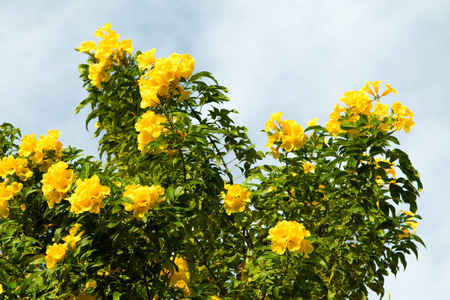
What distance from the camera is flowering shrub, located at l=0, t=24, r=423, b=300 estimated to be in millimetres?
3506

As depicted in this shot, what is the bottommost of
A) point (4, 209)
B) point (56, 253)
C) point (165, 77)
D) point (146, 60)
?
point (56, 253)

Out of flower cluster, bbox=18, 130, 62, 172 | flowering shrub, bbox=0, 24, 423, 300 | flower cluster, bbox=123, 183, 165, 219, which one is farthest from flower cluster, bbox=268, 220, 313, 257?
flower cluster, bbox=18, 130, 62, 172

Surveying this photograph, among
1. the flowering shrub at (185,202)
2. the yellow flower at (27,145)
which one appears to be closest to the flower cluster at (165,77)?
the flowering shrub at (185,202)

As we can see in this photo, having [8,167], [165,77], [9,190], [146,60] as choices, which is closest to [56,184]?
[9,190]

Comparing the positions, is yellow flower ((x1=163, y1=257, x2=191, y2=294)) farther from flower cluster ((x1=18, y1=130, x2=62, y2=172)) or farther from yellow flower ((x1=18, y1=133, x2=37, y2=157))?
yellow flower ((x1=18, y1=133, x2=37, y2=157))

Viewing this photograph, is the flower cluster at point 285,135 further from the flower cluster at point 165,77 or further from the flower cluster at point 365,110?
the flower cluster at point 165,77

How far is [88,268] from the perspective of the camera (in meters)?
3.53

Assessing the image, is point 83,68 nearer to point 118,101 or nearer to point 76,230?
point 118,101

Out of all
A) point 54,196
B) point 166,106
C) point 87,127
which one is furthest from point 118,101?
point 54,196

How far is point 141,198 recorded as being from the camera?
3.35 m

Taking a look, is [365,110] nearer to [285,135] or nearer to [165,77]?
[285,135]

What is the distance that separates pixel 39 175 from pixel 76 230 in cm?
79

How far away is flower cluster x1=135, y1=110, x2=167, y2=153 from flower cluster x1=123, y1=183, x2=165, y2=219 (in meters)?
0.67

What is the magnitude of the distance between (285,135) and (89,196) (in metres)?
1.83
